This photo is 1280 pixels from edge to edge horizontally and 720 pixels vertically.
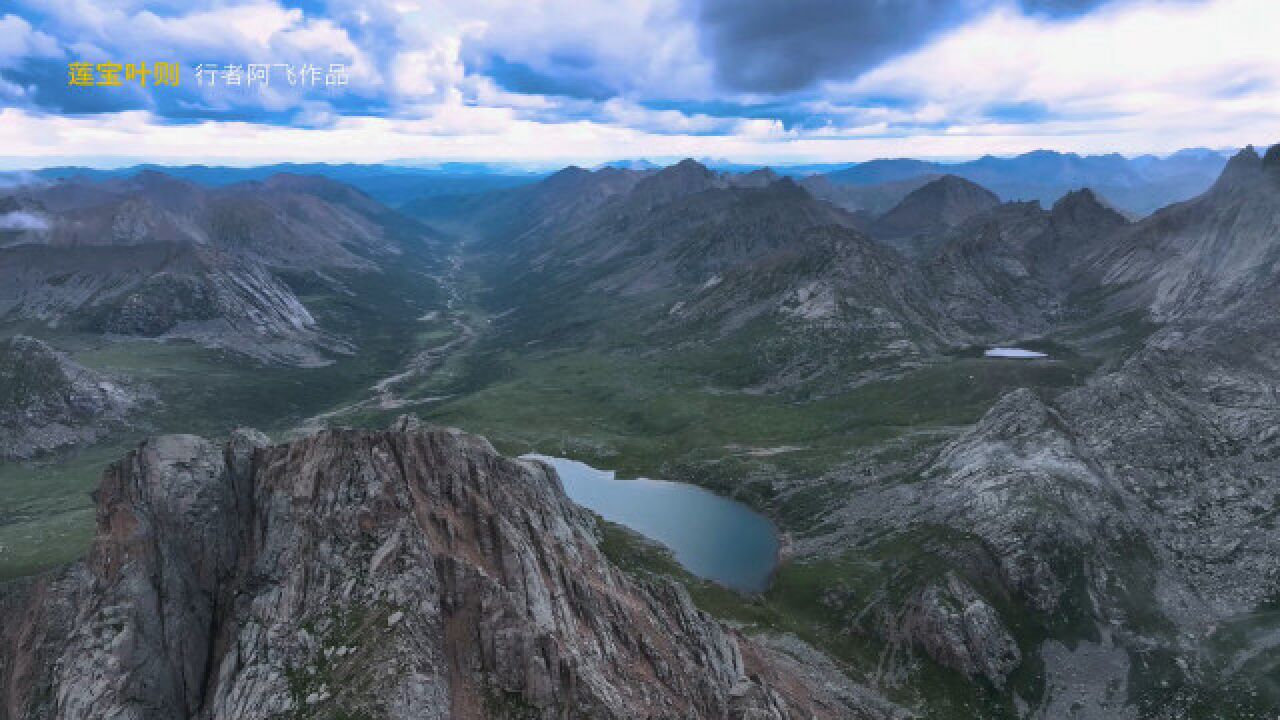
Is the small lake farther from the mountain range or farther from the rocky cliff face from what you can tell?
the rocky cliff face

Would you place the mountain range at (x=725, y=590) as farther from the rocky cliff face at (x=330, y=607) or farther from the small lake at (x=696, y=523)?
the small lake at (x=696, y=523)

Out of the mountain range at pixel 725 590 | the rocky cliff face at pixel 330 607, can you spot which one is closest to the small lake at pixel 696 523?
the mountain range at pixel 725 590

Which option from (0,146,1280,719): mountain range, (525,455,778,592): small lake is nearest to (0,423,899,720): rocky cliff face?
(0,146,1280,719): mountain range

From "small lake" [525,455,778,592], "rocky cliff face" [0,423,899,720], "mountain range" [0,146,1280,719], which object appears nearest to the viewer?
"rocky cliff face" [0,423,899,720]

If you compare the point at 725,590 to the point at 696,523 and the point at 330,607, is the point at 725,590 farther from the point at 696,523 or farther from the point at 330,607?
the point at 330,607

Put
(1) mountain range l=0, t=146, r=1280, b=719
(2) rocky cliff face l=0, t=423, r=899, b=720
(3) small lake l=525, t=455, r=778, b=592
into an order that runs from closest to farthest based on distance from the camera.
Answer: (2) rocky cliff face l=0, t=423, r=899, b=720 → (1) mountain range l=0, t=146, r=1280, b=719 → (3) small lake l=525, t=455, r=778, b=592

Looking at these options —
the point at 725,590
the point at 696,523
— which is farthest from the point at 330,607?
the point at 696,523
